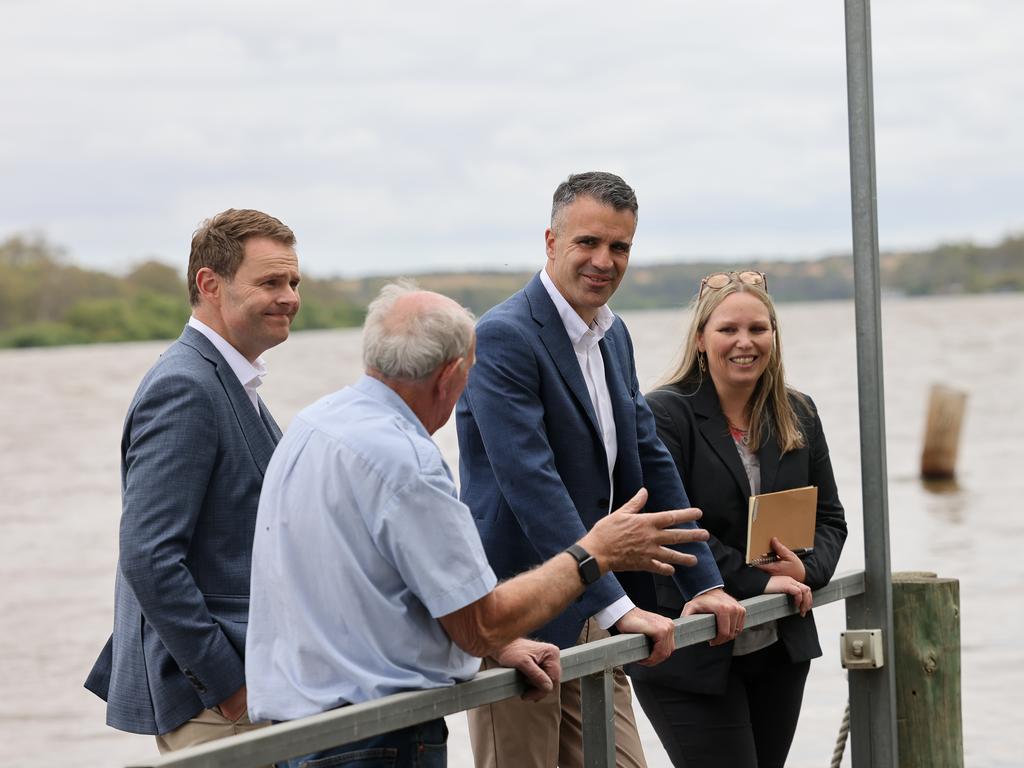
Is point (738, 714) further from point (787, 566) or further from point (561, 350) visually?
point (561, 350)

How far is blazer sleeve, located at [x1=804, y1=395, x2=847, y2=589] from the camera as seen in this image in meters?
3.60

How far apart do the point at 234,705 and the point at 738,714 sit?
1.26 m

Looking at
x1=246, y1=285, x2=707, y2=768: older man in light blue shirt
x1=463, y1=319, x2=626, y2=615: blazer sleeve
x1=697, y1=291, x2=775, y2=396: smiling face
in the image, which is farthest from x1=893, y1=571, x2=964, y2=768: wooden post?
x1=246, y1=285, x2=707, y2=768: older man in light blue shirt

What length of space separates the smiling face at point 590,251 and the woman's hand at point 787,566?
0.68 m

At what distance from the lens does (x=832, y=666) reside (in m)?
14.1

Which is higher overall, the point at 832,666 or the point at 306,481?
the point at 306,481

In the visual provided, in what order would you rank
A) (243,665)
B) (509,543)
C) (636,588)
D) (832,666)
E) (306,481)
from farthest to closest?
(832,666) < (636,588) < (509,543) < (243,665) < (306,481)

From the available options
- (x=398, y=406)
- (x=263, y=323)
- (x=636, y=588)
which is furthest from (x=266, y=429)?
(x=636, y=588)

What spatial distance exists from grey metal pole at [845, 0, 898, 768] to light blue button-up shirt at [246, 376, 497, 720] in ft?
4.98

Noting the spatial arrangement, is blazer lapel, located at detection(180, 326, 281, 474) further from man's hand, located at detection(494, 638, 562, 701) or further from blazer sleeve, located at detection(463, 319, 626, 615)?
man's hand, located at detection(494, 638, 562, 701)

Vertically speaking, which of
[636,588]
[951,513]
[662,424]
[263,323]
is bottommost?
[951,513]

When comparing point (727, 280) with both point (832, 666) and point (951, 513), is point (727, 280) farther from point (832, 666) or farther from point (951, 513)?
point (951, 513)

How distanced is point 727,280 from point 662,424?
1.24 ft

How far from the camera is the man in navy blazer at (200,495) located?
2.77 metres
